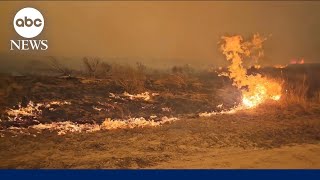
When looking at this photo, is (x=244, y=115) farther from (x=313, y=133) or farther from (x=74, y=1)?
(x=74, y=1)

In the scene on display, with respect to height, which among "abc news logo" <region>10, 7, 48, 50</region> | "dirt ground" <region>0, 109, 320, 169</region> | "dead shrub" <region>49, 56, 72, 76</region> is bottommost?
"dirt ground" <region>0, 109, 320, 169</region>

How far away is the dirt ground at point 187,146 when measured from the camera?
5457 mm

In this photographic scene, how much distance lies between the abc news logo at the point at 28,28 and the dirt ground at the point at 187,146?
4.20 ft

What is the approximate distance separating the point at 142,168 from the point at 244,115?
72.3 inches

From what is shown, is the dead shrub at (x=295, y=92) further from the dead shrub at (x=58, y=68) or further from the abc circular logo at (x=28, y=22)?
the abc circular logo at (x=28, y=22)

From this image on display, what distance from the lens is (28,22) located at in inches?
229

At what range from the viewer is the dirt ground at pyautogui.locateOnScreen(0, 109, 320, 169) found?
5457 mm

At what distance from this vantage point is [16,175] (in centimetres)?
525

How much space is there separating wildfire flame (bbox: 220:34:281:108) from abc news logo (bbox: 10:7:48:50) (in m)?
2.69

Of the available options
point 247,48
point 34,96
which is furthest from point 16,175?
point 247,48

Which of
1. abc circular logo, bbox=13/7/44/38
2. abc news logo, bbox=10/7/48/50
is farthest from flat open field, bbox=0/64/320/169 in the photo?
abc circular logo, bbox=13/7/44/38

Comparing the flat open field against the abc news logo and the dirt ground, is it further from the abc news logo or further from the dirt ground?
the abc news logo

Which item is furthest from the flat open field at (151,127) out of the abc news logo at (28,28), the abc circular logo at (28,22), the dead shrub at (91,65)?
Answer: the abc circular logo at (28,22)

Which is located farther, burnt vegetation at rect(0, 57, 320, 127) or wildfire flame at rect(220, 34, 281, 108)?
wildfire flame at rect(220, 34, 281, 108)
